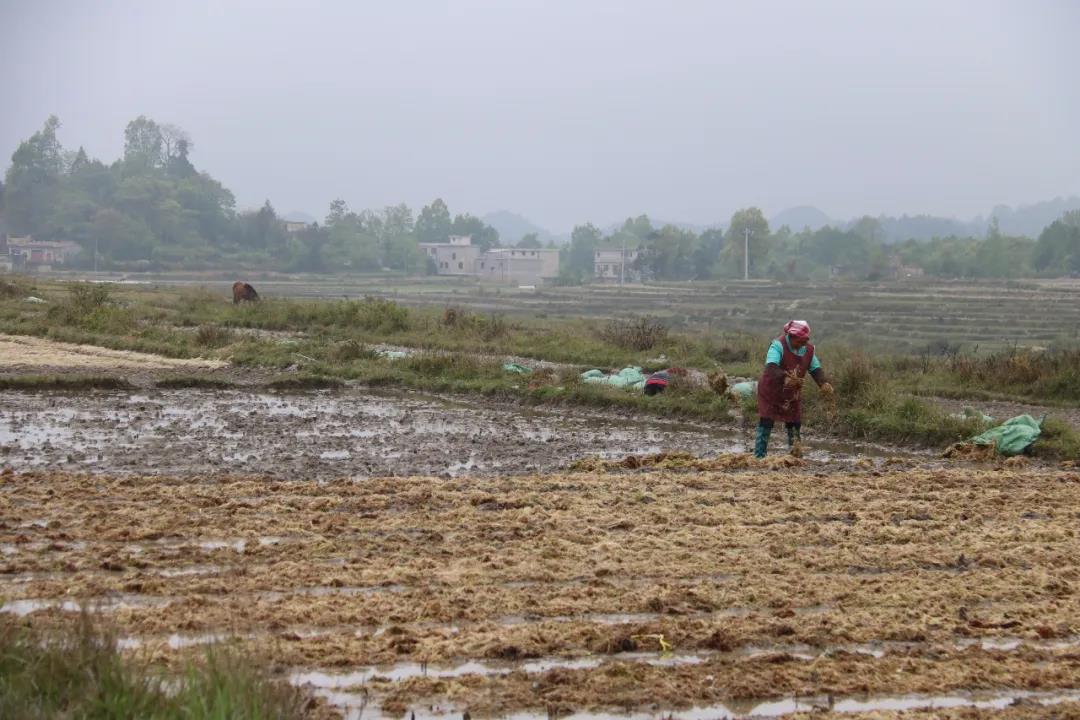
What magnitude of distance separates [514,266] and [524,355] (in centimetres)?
7187

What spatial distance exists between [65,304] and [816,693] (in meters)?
24.3

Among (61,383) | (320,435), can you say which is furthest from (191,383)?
(320,435)

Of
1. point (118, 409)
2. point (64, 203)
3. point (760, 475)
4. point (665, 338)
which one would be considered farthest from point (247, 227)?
point (760, 475)

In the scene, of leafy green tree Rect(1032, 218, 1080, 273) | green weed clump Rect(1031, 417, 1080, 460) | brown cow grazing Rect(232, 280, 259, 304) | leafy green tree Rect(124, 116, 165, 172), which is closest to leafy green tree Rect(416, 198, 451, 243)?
leafy green tree Rect(124, 116, 165, 172)

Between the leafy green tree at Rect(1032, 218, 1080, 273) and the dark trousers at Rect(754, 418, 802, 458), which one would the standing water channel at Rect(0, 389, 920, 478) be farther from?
the leafy green tree at Rect(1032, 218, 1080, 273)

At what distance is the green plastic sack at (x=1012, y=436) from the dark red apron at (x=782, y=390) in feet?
7.99

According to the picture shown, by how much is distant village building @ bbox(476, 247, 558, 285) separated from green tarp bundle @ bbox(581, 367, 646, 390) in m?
71.6

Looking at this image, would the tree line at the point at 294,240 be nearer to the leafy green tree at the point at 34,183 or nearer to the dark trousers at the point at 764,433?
the leafy green tree at the point at 34,183

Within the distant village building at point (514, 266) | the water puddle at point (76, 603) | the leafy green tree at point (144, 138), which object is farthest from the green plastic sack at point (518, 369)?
the leafy green tree at point (144, 138)

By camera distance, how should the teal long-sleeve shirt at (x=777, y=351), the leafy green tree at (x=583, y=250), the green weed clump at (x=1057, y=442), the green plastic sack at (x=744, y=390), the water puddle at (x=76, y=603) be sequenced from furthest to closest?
the leafy green tree at (x=583, y=250), the green plastic sack at (x=744, y=390), the green weed clump at (x=1057, y=442), the teal long-sleeve shirt at (x=777, y=351), the water puddle at (x=76, y=603)

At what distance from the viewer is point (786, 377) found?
11297 millimetres

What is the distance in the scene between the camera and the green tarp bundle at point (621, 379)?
17391mm

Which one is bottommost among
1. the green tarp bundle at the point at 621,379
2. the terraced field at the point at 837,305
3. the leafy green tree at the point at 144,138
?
the terraced field at the point at 837,305

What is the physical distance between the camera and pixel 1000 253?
68.7m
